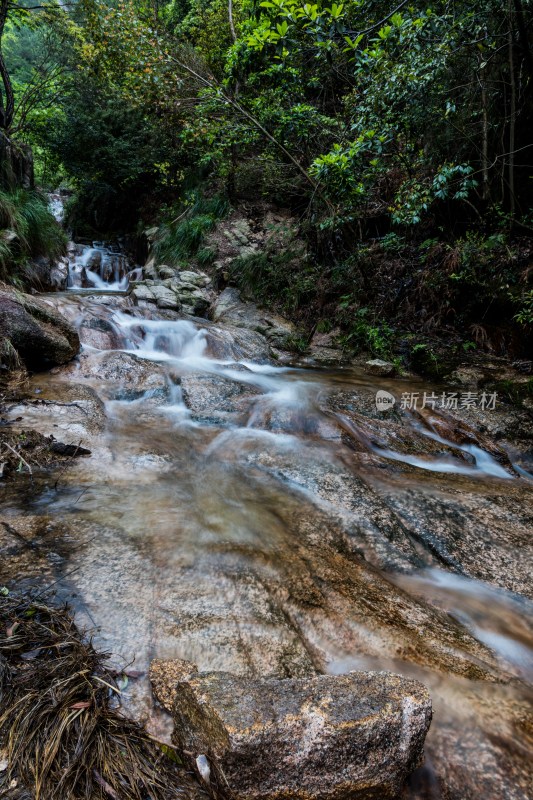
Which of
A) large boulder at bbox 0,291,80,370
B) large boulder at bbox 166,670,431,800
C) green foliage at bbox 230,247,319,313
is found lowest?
large boulder at bbox 166,670,431,800

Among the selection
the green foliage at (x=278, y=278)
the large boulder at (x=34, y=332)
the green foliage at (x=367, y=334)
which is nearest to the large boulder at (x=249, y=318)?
the green foliage at (x=278, y=278)

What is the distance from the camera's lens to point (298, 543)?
256 centimetres

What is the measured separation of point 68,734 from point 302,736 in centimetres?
70

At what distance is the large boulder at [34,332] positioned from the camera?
477 cm

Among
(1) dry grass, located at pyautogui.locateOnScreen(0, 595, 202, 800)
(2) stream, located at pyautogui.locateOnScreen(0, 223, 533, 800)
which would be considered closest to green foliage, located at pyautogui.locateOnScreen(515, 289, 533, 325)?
(2) stream, located at pyautogui.locateOnScreen(0, 223, 533, 800)

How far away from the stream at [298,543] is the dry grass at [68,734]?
111 mm

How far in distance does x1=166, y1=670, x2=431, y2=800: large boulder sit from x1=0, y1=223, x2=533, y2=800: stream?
19 centimetres

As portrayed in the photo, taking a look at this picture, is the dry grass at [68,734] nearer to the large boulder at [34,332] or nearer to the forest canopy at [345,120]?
the large boulder at [34,332]

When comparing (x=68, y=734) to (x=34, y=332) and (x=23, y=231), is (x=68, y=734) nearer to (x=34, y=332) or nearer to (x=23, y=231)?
(x=34, y=332)

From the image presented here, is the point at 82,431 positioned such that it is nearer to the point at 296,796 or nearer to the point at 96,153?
the point at 296,796

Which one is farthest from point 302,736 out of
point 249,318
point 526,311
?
point 249,318

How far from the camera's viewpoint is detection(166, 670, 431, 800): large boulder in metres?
1.06

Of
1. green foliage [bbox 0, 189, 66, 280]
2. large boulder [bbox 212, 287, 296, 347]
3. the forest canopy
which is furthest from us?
large boulder [bbox 212, 287, 296, 347]

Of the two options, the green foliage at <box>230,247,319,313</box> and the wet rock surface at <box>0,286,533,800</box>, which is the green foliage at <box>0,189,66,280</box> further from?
the green foliage at <box>230,247,319,313</box>
